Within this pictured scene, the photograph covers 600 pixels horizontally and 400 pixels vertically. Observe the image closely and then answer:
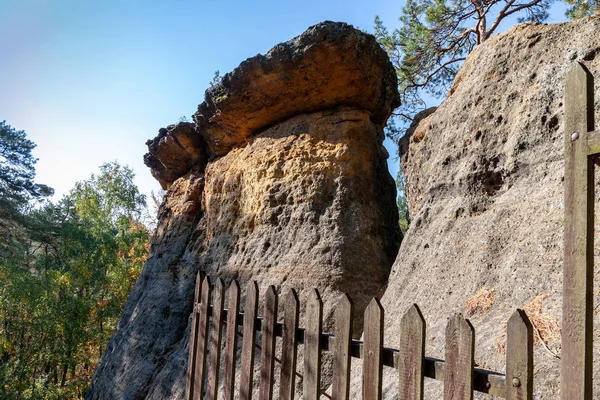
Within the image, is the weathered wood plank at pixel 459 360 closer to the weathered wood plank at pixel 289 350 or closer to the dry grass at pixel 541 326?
the dry grass at pixel 541 326

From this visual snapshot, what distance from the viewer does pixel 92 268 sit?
15.2 m

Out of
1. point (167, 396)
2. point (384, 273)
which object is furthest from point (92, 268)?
point (384, 273)

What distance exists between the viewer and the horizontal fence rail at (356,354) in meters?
1.59

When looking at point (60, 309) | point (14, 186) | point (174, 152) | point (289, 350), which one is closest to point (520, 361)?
point (289, 350)

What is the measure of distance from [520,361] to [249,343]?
5.84 ft

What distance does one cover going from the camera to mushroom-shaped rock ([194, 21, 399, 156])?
17.5 feet

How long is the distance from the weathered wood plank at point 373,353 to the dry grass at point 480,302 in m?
0.92

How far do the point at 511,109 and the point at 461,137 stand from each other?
0.47 m

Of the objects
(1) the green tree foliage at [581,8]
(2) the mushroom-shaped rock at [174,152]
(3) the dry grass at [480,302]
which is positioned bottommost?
(3) the dry grass at [480,302]

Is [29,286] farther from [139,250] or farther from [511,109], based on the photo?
[511,109]

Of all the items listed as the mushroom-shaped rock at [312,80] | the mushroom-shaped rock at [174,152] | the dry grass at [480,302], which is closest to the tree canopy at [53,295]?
the mushroom-shaped rock at [174,152]

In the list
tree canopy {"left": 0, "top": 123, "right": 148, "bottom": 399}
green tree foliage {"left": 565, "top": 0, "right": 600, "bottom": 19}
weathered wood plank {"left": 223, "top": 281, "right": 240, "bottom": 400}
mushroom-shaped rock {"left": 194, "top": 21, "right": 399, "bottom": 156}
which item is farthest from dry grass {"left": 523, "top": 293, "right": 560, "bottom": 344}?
tree canopy {"left": 0, "top": 123, "right": 148, "bottom": 399}

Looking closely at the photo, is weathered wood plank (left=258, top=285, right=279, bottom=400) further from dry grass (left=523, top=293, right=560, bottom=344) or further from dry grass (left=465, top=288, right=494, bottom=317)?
dry grass (left=523, top=293, right=560, bottom=344)

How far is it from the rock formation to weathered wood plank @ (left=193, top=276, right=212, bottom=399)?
116 cm
